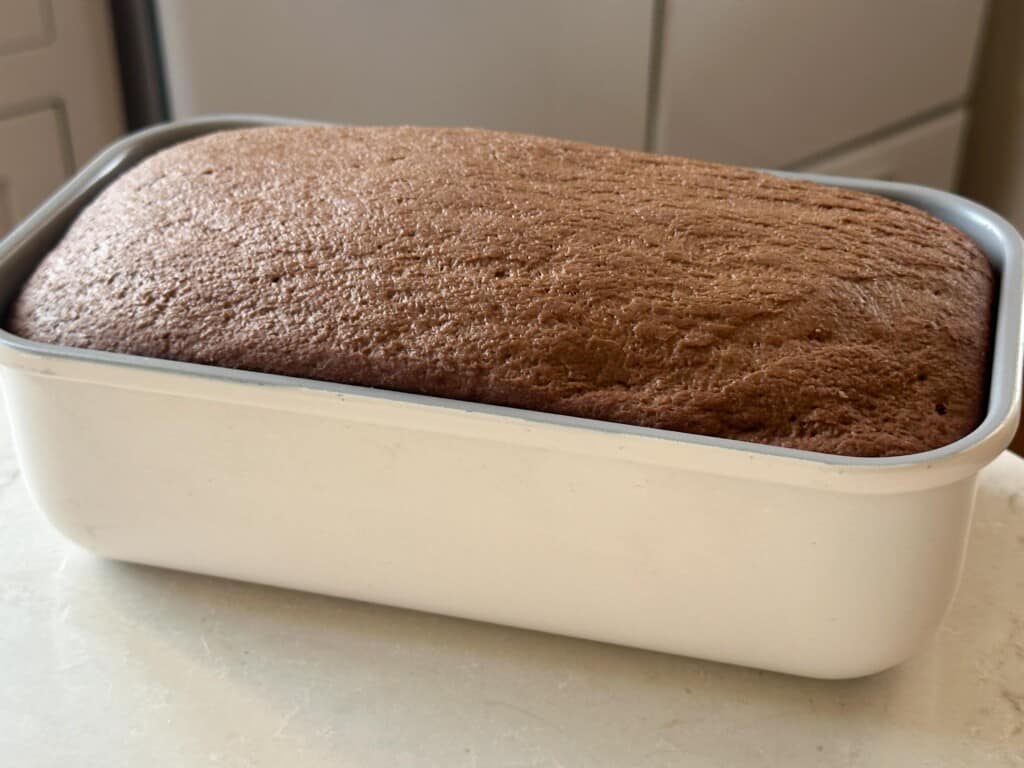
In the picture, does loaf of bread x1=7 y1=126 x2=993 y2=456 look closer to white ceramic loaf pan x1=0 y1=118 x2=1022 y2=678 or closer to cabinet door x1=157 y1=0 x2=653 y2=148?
white ceramic loaf pan x1=0 y1=118 x2=1022 y2=678

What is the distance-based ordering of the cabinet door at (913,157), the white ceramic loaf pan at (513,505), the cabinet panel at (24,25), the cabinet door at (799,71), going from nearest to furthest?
the white ceramic loaf pan at (513,505)
the cabinet panel at (24,25)
the cabinet door at (799,71)
the cabinet door at (913,157)

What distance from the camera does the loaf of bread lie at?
1.89 feet

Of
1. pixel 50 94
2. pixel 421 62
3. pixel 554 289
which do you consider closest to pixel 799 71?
pixel 421 62

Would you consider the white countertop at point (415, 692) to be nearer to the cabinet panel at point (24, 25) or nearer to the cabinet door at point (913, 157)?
the cabinet panel at point (24, 25)

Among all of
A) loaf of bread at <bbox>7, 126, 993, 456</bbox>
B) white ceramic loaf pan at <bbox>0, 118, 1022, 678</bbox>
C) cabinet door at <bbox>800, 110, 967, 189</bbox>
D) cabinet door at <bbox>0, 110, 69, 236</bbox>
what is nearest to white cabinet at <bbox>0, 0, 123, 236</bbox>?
cabinet door at <bbox>0, 110, 69, 236</bbox>

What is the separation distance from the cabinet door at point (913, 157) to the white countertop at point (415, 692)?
134 cm

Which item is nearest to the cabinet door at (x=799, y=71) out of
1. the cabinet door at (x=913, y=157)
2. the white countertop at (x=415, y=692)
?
the cabinet door at (x=913, y=157)

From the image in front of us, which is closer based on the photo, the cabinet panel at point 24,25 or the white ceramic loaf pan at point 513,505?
the white ceramic loaf pan at point 513,505

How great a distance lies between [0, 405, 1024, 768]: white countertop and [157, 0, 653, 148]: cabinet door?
2.46 ft

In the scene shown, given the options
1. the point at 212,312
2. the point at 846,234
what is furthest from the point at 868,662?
the point at 212,312

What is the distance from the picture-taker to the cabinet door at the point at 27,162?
1273mm

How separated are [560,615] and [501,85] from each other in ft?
3.41

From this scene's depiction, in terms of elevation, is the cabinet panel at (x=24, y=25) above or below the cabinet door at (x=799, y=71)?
above

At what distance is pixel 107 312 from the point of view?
641 millimetres
